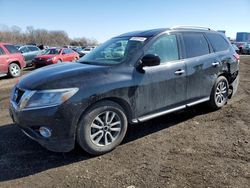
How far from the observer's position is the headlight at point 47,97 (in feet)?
12.8

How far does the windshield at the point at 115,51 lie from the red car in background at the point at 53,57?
12.9 meters

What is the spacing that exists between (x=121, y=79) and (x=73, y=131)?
106 centimetres

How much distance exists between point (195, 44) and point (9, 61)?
1036 centimetres

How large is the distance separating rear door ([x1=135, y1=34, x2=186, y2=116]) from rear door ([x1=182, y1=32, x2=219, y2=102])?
23cm

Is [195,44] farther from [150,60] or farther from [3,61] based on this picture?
[3,61]

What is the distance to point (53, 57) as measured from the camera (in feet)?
61.4

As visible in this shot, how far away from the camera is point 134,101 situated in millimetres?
4555

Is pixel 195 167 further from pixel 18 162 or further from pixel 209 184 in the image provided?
pixel 18 162

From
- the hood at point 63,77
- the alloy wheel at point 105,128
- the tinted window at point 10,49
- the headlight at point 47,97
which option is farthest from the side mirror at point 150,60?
the tinted window at point 10,49

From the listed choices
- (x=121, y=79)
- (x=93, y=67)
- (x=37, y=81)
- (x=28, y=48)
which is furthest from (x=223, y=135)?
(x=28, y=48)

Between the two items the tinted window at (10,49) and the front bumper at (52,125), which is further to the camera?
the tinted window at (10,49)

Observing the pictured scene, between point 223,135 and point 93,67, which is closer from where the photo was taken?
point 93,67

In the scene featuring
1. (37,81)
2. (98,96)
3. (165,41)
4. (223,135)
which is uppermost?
(165,41)

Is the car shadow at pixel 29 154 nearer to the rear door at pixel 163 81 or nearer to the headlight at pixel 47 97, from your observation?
the rear door at pixel 163 81
